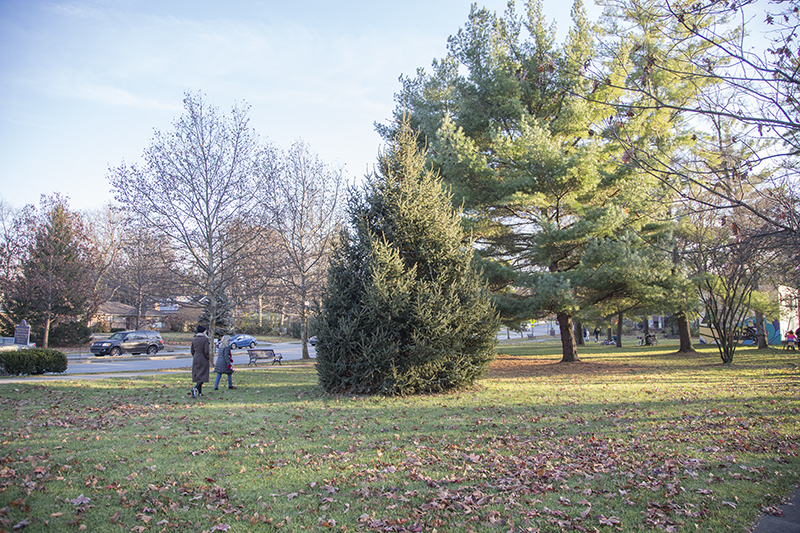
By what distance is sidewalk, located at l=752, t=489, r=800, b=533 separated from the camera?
405 cm

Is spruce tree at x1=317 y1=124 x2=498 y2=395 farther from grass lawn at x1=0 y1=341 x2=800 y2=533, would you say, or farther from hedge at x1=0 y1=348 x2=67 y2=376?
hedge at x1=0 y1=348 x2=67 y2=376

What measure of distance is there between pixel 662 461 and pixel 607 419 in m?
2.62

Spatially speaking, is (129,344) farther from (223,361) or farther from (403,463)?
(403,463)

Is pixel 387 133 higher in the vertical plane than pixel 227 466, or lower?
higher

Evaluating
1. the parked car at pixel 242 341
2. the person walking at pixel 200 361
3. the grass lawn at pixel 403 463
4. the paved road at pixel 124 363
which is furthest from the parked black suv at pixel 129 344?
the person walking at pixel 200 361

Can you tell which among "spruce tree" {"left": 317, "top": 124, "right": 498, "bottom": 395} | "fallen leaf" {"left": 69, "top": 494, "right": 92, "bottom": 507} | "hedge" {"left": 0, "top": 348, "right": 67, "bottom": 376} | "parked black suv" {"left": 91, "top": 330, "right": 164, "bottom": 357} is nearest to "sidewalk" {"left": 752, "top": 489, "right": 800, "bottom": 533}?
"fallen leaf" {"left": 69, "top": 494, "right": 92, "bottom": 507}

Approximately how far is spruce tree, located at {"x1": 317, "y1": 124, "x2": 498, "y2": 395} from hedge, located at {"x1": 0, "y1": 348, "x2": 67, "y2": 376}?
1121cm

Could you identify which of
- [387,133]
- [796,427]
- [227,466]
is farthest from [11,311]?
[796,427]

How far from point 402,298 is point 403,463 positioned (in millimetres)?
6011

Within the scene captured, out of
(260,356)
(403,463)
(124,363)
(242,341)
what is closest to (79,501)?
(403,463)

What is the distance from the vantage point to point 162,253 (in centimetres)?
2122

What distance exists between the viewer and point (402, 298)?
11.7m

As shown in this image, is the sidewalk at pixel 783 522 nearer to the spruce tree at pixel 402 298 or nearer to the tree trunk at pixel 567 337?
the spruce tree at pixel 402 298

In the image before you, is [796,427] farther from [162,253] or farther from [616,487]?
[162,253]
